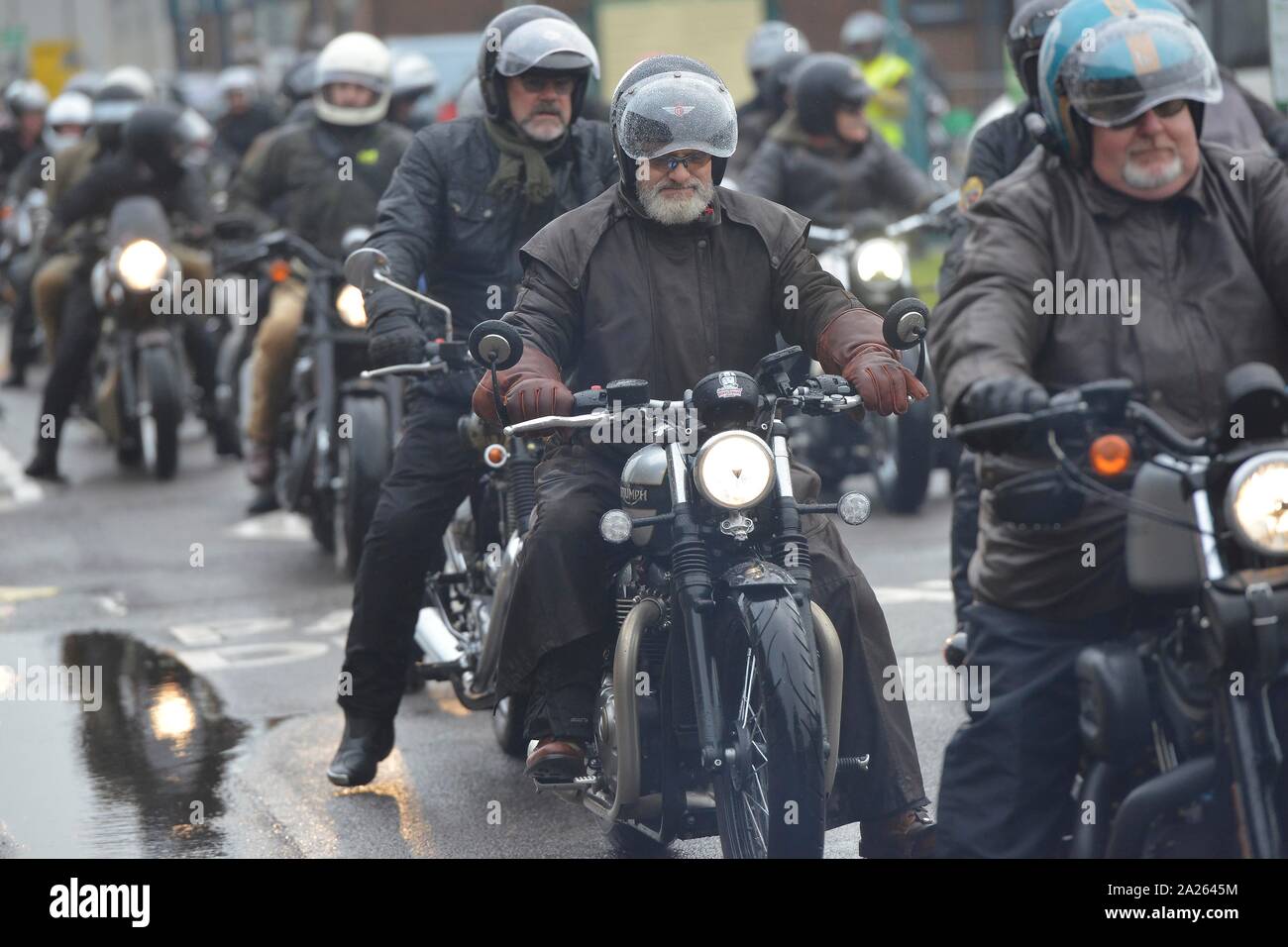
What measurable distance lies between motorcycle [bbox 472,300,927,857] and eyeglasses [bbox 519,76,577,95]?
1750 millimetres

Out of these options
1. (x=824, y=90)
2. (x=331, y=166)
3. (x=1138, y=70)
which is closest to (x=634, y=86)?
(x=1138, y=70)

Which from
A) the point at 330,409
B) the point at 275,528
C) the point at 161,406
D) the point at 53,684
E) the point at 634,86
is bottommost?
the point at 275,528

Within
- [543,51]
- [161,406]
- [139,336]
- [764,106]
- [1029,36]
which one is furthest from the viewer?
[764,106]

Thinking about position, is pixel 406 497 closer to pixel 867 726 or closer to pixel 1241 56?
pixel 867 726

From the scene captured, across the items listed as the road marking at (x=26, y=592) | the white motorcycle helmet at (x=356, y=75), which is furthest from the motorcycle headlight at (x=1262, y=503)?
the road marking at (x=26, y=592)

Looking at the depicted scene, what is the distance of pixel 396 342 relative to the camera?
629 centimetres

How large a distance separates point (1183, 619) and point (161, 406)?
978cm

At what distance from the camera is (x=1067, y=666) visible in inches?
161

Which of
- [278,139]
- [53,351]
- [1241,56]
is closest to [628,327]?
[278,139]

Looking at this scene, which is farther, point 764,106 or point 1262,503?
point 764,106

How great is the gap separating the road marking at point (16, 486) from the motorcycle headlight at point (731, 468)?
352 inches

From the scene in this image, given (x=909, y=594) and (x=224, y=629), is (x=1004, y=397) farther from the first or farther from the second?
(x=224, y=629)

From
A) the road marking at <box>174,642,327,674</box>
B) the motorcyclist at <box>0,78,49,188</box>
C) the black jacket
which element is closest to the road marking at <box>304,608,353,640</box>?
the road marking at <box>174,642,327,674</box>

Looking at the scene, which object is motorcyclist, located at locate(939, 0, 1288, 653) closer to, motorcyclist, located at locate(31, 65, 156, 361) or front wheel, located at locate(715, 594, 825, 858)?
front wheel, located at locate(715, 594, 825, 858)
